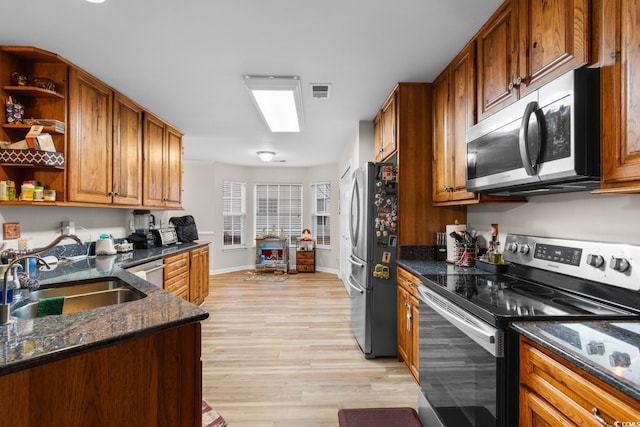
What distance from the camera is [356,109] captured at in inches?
133

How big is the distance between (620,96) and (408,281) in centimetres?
163

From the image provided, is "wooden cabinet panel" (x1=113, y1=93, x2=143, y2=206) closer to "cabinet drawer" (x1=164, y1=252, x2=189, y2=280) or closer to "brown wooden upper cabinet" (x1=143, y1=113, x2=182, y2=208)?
"brown wooden upper cabinet" (x1=143, y1=113, x2=182, y2=208)

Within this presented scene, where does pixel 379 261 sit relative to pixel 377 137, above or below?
below

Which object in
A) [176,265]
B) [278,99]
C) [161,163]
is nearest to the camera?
[278,99]

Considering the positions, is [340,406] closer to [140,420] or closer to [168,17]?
[140,420]

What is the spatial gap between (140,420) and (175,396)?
0.12 metres

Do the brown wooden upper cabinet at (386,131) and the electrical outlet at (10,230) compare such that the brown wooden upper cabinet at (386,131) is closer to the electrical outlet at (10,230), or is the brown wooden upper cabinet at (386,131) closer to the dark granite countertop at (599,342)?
the dark granite countertop at (599,342)

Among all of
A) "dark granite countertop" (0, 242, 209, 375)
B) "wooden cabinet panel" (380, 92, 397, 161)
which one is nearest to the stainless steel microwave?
"wooden cabinet panel" (380, 92, 397, 161)

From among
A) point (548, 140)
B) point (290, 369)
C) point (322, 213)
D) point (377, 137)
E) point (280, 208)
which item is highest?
point (377, 137)

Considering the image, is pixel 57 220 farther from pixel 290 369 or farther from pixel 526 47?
pixel 526 47

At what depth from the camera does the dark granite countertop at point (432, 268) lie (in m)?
2.07

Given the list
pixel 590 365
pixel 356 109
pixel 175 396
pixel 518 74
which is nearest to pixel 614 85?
pixel 518 74

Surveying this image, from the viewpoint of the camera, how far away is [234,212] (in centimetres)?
705

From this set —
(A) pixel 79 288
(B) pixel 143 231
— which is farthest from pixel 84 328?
(B) pixel 143 231
